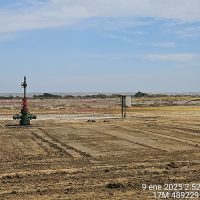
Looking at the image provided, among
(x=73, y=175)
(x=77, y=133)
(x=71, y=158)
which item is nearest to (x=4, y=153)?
(x=71, y=158)

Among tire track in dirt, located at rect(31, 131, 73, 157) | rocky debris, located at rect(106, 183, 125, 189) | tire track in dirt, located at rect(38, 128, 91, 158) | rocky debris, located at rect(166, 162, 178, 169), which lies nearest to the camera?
rocky debris, located at rect(106, 183, 125, 189)

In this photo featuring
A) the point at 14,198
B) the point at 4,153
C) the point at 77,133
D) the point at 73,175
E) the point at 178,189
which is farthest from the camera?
the point at 77,133

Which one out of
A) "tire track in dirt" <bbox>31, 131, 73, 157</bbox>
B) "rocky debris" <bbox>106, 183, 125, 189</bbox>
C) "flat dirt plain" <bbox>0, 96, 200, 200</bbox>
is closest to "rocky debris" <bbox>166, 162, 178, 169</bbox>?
"flat dirt plain" <bbox>0, 96, 200, 200</bbox>

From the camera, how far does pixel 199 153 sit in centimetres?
1622

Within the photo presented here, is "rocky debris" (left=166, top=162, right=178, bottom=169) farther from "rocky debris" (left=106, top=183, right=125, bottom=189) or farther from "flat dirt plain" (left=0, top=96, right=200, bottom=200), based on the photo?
"rocky debris" (left=106, top=183, right=125, bottom=189)

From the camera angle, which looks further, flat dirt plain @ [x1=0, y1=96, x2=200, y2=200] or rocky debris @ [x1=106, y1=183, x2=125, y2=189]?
rocky debris @ [x1=106, y1=183, x2=125, y2=189]

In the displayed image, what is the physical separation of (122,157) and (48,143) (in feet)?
17.7

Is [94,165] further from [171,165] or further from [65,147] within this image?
[65,147]

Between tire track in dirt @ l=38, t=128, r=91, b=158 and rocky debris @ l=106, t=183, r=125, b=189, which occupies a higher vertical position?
rocky debris @ l=106, t=183, r=125, b=189

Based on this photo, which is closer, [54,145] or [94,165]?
[94,165]

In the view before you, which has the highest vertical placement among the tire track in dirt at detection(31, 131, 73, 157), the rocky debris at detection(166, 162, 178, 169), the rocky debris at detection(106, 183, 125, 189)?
the rocky debris at detection(166, 162, 178, 169)

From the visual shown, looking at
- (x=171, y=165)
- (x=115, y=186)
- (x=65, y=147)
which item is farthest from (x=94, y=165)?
(x=65, y=147)

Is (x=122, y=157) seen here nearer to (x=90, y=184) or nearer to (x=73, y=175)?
(x=73, y=175)

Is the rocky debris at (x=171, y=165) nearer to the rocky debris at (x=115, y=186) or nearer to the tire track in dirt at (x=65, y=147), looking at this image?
the rocky debris at (x=115, y=186)
